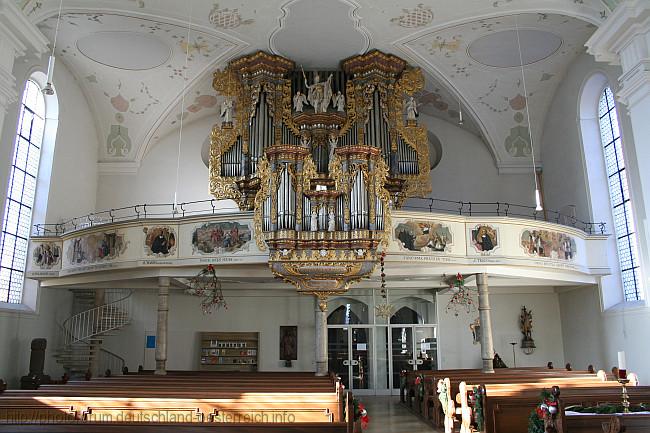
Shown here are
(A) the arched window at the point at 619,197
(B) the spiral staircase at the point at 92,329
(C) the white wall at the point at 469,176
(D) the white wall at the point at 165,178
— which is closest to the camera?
(A) the arched window at the point at 619,197

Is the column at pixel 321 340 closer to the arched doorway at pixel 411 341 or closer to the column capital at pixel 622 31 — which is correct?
the arched doorway at pixel 411 341

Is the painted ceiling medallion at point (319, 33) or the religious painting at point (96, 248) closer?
the religious painting at point (96, 248)

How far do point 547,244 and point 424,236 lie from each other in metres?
3.42

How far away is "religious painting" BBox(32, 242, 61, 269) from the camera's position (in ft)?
51.2

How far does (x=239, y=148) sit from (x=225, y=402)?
9905mm

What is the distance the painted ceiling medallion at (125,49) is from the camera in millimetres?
16344

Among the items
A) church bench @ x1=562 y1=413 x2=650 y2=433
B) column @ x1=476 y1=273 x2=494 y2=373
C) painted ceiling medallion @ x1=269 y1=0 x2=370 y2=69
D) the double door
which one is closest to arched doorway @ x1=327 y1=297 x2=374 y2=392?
the double door

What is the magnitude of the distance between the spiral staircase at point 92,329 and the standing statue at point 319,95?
26.8ft

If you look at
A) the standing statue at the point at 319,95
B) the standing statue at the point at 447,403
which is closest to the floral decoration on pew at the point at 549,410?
the standing statue at the point at 447,403

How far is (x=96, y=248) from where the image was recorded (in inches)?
587

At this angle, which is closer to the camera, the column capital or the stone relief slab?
the column capital

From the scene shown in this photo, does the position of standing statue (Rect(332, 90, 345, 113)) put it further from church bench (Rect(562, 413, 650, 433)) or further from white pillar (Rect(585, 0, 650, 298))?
church bench (Rect(562, 413, 650, 433))

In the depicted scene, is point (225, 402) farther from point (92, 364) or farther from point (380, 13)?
point (380, 13)

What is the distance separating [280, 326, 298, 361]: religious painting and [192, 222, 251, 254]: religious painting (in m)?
6.05
